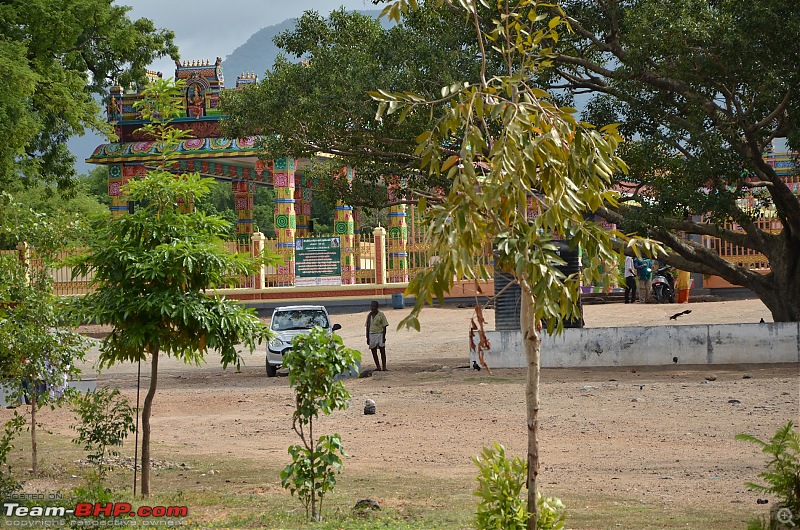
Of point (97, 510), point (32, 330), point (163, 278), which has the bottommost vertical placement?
point (97, 510)

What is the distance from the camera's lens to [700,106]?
17.1 meters

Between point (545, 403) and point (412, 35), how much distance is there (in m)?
7.61

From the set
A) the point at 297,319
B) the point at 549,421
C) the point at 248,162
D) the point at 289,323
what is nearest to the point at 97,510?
the point at 549,421

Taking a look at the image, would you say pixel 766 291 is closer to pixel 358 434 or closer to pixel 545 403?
pixel 545 403

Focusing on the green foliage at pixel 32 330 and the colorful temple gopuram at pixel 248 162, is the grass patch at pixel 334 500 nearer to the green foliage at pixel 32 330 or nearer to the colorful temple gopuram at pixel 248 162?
the green foliage at pixel 32 330

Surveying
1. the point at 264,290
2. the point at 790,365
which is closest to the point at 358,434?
the point at 790,365

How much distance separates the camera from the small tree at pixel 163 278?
24.8 ft

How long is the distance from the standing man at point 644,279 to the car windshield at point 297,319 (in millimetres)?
12099

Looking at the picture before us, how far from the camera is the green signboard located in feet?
104

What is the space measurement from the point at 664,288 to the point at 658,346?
413 inches

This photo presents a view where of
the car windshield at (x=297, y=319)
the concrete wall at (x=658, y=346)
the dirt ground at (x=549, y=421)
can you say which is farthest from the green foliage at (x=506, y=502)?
the car windshield at (x=297, y=319)

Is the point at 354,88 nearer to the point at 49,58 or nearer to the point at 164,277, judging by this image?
the point at 49,58

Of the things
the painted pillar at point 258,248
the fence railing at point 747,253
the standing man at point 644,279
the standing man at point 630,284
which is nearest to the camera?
the standing man at point 630,284

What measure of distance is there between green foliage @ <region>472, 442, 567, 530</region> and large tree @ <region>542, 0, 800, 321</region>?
425 inches
